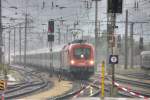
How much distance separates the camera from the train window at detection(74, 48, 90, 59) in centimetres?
4015

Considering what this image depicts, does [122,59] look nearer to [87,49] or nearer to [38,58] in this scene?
Answer: [38,58]

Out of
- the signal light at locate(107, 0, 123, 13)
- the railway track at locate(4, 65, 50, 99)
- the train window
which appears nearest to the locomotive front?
the train window

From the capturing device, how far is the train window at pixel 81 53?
4015cm

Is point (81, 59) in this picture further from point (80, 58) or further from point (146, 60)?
point (146, 60)

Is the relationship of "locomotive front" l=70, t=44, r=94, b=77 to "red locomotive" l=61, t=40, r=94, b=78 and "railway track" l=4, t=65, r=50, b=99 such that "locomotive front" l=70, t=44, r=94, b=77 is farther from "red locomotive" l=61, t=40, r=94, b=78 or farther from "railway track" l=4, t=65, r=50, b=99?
"railway track" l=4, t=65, r=50, b=99

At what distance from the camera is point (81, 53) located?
4034cm

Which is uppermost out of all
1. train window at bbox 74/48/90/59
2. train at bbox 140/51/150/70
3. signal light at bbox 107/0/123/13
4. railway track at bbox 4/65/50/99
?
signal light at bbox 107/0/123/13

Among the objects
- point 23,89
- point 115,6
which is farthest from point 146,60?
point 115,6

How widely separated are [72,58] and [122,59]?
58.3 metres

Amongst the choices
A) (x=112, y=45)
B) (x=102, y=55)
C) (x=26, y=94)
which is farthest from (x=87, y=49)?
(x=102, y=55)

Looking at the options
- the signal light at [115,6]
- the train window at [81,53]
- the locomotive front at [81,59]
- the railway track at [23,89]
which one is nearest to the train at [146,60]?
the locomotive front at [81,59]

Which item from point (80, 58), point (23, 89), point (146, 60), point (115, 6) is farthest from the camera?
point (146, 60)

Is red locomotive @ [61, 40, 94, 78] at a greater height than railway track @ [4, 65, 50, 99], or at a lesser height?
greater

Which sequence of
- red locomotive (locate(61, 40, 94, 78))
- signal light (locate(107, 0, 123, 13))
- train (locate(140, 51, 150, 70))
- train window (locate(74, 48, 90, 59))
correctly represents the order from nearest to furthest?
signal light (locate(107, 0, 123, 13)) < red locomotive (locate(61, 40, 94, 78)) < train window (locate(74, 48, 90, 59)) < train (locate(140, 51, 150, 70))
